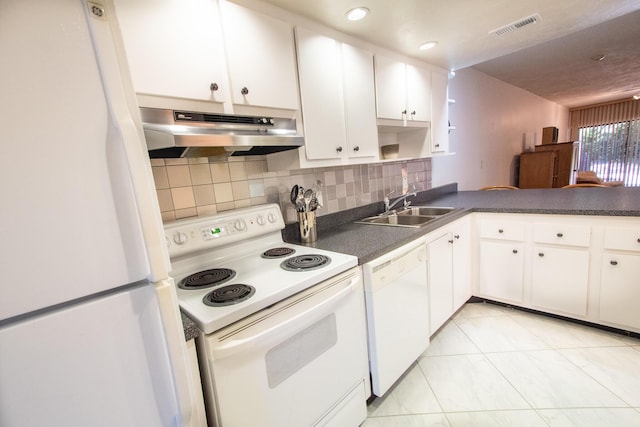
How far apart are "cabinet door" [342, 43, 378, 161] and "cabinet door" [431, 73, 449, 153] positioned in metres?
0.88

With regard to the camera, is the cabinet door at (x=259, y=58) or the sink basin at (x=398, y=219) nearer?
the cabinet door at (x=259, y=58)

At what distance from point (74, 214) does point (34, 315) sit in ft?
0.66

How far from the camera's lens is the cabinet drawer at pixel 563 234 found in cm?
188

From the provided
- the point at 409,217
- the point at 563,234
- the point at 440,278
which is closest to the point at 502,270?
the point at 563,234

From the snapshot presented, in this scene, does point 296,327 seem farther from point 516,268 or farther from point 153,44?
point 516,268

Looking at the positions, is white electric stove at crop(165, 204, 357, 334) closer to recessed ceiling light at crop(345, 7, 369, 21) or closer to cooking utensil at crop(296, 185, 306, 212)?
cooking utensil at crop(296, 185, 306, 212)

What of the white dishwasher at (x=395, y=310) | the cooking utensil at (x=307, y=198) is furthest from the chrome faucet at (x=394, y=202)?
the cooking utensil at (x=307, y=198)

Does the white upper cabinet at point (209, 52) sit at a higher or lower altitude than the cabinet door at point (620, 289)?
higher

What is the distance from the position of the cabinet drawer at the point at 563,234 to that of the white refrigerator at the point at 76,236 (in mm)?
2436

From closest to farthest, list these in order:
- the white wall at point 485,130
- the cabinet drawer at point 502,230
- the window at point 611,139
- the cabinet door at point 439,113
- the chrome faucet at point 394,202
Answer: the cabinet drawer at point 502,230 < the chrome faucet at point 394,202 < the cabinet door at point 439,113 < the white wall at point 485,130 < the window at point 611,139

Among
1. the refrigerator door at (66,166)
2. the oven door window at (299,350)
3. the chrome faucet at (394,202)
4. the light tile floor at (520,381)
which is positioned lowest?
the light tile floor at (520,381)

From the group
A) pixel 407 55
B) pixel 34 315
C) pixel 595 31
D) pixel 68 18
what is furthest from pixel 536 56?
pixel 34 315

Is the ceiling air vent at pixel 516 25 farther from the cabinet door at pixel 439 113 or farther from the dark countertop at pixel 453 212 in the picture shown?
the dark countertop at pixel 453 212

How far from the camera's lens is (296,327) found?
1008mm
